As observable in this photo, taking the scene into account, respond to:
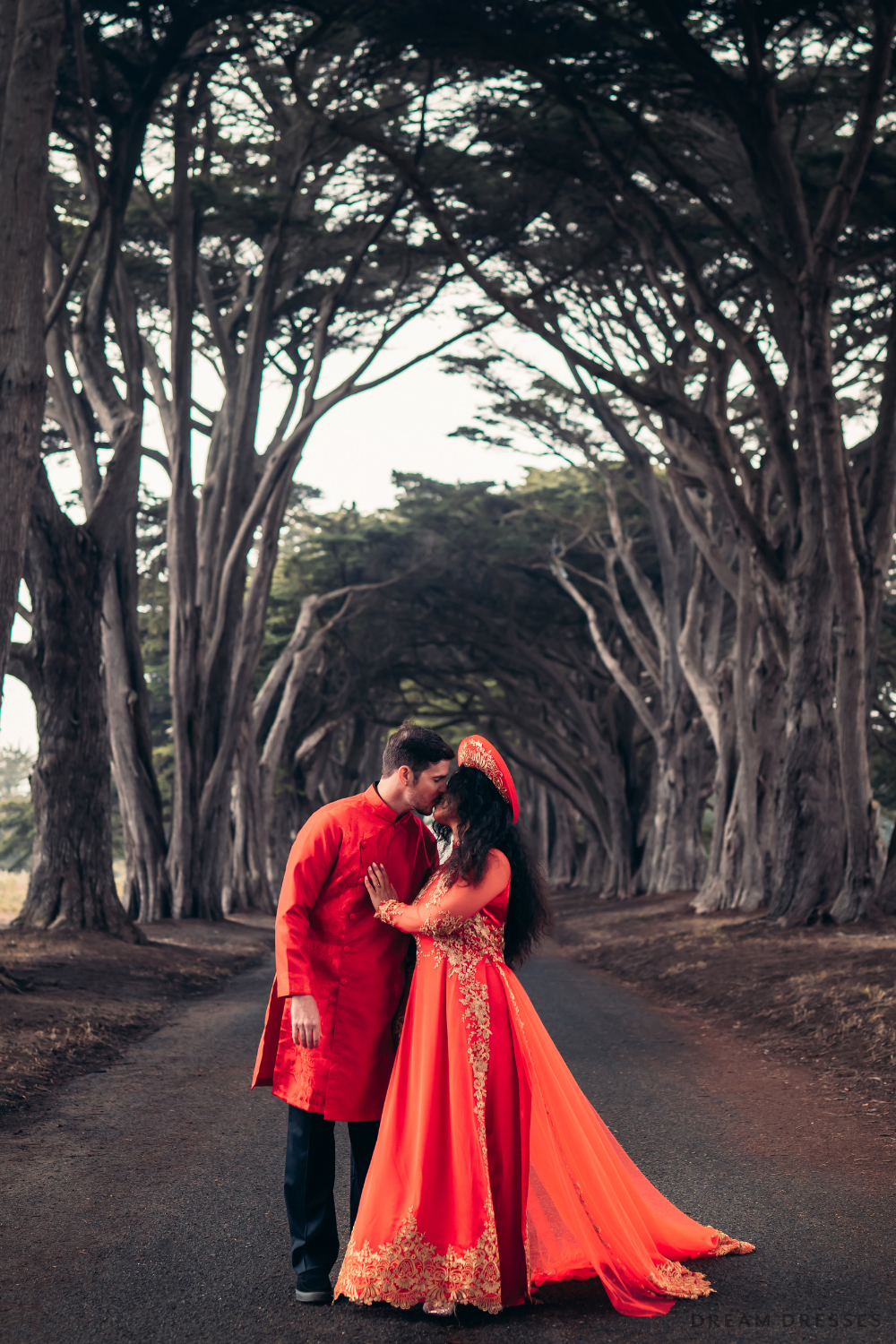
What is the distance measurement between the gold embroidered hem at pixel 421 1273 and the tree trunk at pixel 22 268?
20.6 ft

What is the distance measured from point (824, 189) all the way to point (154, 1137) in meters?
12.1

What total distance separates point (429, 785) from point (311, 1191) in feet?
4.14

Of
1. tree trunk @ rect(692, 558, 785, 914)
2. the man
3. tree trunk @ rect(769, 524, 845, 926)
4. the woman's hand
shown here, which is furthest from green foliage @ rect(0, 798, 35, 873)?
the woman's hand

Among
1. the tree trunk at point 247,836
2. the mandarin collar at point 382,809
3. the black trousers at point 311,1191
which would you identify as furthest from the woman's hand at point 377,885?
the tree trunk at point 247,836

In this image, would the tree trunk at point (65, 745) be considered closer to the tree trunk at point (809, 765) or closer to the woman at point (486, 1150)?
the tree trunk at point (809, 765)

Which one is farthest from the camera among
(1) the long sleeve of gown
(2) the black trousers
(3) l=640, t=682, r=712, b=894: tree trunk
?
(3) l=640, t=682, r=712, b=894: tree trunk

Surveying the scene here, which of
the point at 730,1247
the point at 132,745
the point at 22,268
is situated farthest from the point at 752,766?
the point at 730,1247

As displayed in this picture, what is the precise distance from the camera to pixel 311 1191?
3676 mm

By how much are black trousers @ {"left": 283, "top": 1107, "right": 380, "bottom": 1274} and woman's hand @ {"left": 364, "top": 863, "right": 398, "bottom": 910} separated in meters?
0.66

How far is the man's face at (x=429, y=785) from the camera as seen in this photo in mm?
3848

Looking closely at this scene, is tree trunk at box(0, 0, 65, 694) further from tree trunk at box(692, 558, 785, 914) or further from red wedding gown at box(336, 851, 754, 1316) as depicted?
tree trunk at box(692, 558, 785, 914)

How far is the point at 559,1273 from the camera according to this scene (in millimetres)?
3629

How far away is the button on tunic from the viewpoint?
12.2 feet

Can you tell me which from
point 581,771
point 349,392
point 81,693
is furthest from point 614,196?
point 581,771
